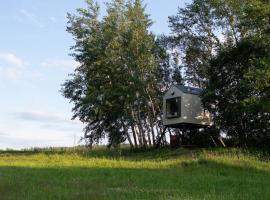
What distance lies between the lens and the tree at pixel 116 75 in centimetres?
4075

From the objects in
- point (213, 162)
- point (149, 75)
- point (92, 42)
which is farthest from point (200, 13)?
point (213, 162)

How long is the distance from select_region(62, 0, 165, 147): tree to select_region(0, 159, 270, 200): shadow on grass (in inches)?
817

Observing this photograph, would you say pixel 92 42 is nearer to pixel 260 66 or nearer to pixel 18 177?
pixel 260 66

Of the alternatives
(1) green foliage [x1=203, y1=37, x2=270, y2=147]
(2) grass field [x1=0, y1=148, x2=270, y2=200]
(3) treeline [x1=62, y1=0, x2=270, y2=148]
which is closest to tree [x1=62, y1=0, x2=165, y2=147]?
(3) treeline [x1=62, y1=0, x2=270, y2=148]

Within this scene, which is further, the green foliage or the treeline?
the treeline

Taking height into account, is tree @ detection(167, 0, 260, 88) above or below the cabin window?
above

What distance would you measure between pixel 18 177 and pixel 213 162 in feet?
28.6

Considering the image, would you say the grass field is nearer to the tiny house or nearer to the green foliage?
the green foliage

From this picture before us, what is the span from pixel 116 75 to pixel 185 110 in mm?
8368

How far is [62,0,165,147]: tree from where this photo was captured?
40.8 m

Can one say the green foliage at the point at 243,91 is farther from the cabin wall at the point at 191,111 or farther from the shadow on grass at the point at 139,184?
the shadow on grass at the point at 139,184

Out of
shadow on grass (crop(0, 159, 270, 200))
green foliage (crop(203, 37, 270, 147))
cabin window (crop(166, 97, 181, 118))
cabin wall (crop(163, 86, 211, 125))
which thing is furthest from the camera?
cabin window (crop(166, 97, 181, 118))

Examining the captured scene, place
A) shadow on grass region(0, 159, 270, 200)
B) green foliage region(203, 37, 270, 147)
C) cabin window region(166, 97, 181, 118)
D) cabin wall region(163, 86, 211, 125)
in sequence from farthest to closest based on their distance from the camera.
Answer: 1. cabin window region(166, 97, 181, 118)
2. cabin wall region(163, 86, 211, 125)
3. green foliage region(203, 37, 270, 147)
4. shadow on grass region(0, 159, 270, 200)

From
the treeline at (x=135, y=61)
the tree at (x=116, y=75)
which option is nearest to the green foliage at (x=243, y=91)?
the treeline at (x=135, y=61)
